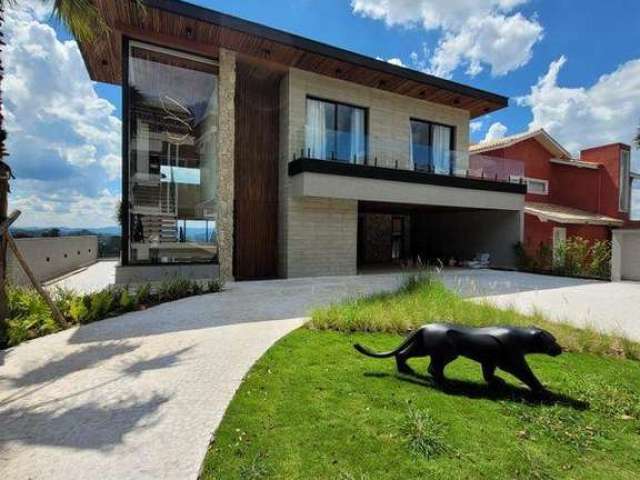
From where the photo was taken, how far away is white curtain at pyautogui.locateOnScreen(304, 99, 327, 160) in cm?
1323

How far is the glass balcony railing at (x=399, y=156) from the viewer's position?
523 inches

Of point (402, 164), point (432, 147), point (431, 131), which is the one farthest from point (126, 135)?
point (431, 131)

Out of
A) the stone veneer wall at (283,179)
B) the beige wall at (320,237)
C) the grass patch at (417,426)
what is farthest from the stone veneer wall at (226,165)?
the grass patch at (417,426)

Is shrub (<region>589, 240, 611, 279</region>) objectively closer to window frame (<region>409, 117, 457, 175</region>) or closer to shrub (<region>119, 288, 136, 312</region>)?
window frame (<region>409, 117, 457, 175</region>)

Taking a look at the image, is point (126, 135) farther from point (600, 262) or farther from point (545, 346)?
point (600, 262)

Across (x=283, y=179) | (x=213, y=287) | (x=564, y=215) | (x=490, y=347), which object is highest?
(x=283, y=179)

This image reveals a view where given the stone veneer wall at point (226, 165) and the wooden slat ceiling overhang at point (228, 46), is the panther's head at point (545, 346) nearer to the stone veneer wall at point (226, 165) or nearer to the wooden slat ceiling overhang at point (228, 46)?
the stone veneer wall at point (226, 165)

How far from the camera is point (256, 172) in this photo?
1345 cm

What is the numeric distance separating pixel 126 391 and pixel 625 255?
57.5 ft

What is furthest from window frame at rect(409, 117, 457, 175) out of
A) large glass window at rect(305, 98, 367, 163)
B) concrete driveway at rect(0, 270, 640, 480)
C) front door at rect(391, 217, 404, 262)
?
concrete driveway at rect(0, 270, 640, 480)

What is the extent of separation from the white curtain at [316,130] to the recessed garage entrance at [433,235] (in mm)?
4691

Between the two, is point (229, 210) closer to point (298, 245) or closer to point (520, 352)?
point (298, 245)

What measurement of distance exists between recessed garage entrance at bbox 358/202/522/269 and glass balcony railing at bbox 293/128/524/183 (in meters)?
2.34

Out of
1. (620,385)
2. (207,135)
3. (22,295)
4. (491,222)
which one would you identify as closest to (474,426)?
(620,385)
